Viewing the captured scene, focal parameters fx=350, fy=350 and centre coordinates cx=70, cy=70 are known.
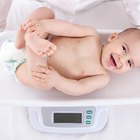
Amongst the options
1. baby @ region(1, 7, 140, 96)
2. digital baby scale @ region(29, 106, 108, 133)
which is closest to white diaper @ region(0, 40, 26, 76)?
baby @ region(1, 7, 140, 96)

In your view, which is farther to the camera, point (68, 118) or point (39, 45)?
point (68, 118)

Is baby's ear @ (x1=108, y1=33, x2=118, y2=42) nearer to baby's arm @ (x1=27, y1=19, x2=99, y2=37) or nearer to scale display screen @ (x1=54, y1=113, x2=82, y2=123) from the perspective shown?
baby's arm @ (x1=27, y1=19, x2=99, y2=37)

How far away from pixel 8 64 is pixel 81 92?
0.67 feet

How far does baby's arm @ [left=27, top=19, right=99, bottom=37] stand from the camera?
2.83ft

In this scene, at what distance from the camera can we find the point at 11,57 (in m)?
0.90

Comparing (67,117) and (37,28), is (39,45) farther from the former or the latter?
(67,117)

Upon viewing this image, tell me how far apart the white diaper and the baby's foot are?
0.09m

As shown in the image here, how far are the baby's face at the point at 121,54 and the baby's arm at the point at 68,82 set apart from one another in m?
0.04

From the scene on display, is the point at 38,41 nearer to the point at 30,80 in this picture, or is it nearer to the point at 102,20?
the point at 30,80

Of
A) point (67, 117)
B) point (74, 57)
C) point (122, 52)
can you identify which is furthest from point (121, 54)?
point (67, 117)

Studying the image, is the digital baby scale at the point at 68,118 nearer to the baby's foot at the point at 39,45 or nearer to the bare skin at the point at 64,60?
the bare skin at the point at 64,60

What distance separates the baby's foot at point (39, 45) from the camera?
2.54 feet

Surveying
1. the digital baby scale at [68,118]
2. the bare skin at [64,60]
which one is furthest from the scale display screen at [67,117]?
the bare skin at [64,60]

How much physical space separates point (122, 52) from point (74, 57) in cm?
12
